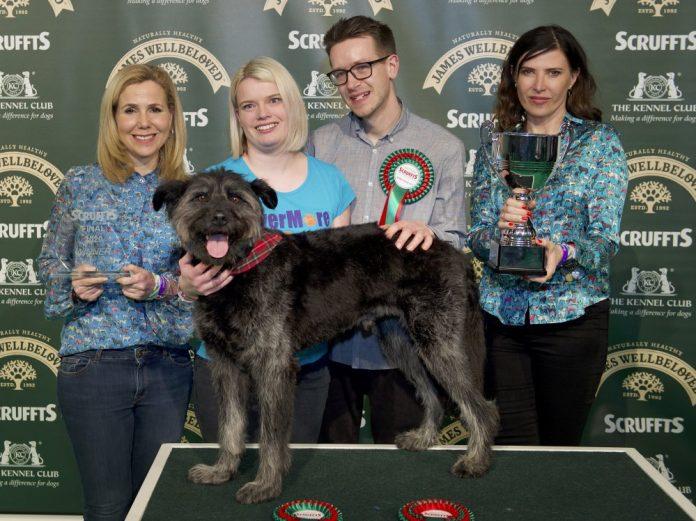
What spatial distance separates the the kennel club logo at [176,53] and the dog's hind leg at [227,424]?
7.72 ft

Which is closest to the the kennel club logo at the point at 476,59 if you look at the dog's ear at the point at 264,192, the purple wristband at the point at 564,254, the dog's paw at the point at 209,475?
the purple wristband at the point at 564,254

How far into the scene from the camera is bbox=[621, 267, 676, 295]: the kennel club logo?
406 cm

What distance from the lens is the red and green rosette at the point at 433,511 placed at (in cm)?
195

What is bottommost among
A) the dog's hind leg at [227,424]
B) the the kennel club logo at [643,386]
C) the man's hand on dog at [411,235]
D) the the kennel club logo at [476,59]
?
the the kennel club logo at [643,386]

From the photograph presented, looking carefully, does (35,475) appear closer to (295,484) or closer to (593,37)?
(295,484)

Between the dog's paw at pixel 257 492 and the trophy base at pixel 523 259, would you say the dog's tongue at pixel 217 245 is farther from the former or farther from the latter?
the trophy base at pixel 523 259

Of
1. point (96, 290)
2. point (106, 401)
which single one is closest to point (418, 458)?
point (106, 401)

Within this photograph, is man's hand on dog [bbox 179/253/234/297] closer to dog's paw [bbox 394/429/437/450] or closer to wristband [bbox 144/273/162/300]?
wristband [bbox 144/273/162/300]

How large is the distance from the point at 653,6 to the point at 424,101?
5.00ft

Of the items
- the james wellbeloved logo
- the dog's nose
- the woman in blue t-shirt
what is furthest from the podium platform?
the james wellbeloved logo

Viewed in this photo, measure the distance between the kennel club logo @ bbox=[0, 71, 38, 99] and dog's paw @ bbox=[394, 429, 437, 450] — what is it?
3270 millimetres

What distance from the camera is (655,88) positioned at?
398cm

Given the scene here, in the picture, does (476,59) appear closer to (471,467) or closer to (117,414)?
(471,467)

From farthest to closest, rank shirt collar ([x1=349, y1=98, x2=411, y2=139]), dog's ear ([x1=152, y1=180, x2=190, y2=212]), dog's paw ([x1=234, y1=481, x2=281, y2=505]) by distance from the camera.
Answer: shirt collar ([x1=349, y1=98, x2=411, y2=139]) → dog's ear ([x1=152, y1=180, x2=190, y2=212]) → dog's paw ([x1=234, y1=481, x2=281, y2=505])
